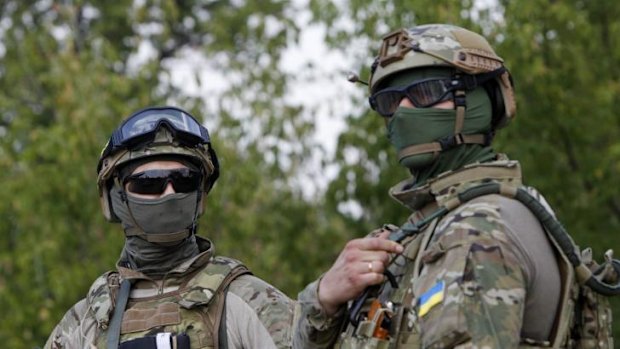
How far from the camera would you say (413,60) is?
437 centimetres

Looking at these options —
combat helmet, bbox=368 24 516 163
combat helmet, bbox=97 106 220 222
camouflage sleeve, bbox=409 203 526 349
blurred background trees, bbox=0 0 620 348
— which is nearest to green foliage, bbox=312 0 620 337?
blurred background trees, bbox=0 0 620 348

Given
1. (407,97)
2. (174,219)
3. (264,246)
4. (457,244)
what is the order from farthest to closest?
(264,246)
(174,219)
(407,97)
(457,244)

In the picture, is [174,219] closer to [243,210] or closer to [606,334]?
[606,334]

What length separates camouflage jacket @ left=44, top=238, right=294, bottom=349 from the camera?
5.68 m

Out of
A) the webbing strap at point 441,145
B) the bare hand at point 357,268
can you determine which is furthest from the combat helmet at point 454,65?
the bare hand at point 357,268

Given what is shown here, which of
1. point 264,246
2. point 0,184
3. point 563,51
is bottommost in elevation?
point 264,246

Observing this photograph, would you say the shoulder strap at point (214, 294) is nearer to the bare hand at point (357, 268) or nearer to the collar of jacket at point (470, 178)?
the bare hand at point (357, 268)

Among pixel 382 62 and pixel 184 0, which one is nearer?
pixel 382 62

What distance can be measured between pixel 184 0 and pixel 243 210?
12.9m

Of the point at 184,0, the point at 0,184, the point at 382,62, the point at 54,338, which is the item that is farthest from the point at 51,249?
the point at 184,0

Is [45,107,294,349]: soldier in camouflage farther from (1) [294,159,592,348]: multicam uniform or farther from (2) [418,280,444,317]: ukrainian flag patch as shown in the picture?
(2) [418,280,444,317]: ukrainian flag patch

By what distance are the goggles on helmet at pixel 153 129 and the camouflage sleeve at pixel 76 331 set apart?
2.50ft

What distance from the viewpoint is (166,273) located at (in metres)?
5.97

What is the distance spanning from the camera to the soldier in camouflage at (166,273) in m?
5.70
